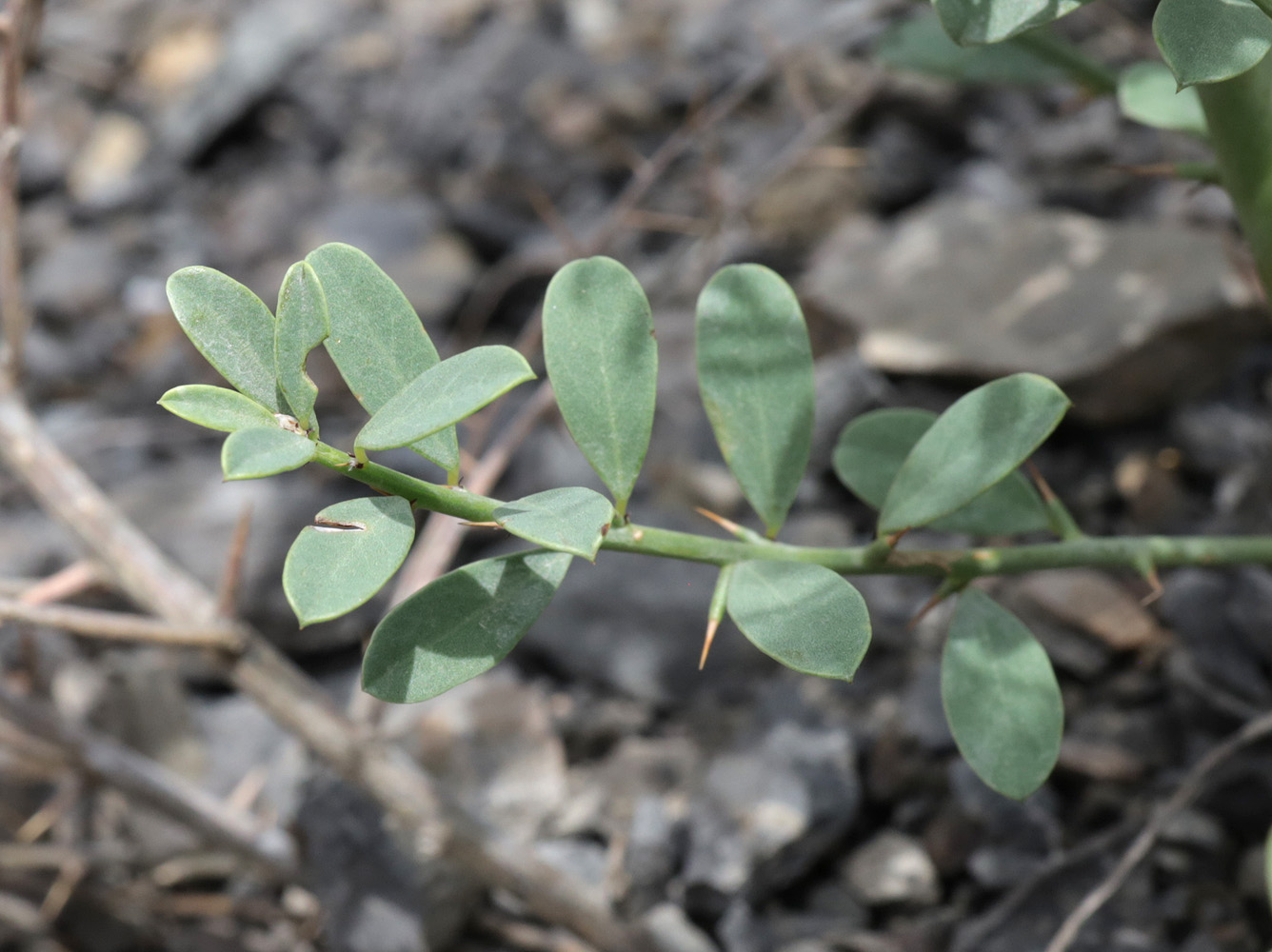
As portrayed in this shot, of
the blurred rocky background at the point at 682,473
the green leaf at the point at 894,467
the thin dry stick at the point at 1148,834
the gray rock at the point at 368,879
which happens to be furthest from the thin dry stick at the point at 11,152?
the thin dry stick at the point at 1148,834

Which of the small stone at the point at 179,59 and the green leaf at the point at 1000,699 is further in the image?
the small stone at the point at 179,59

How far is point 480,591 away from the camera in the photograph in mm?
645

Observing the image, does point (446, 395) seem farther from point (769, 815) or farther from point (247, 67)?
point (247, 67)

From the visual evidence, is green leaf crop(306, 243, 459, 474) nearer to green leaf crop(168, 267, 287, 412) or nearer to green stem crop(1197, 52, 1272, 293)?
green leaf crop(168, 267, 287, 412)

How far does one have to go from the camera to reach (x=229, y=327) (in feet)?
1.87

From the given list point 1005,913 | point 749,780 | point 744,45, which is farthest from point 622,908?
point 744,45

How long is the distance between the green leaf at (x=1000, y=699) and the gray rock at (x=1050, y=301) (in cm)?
83

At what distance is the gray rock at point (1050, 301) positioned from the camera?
1486mm

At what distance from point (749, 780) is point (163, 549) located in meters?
1.06

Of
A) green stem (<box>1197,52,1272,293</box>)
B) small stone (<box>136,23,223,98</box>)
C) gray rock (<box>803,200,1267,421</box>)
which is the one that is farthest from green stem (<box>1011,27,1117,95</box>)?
small stone (<box>136,23,223,98</box>)

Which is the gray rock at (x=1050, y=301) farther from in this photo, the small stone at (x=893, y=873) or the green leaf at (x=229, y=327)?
the green leaf at (x=229, y=327)

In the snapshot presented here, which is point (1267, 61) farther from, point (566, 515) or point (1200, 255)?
point (1200, 255)

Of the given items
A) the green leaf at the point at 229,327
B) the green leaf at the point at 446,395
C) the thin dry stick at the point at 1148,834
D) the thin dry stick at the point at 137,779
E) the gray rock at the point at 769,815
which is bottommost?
the gray rock at the point at 769,815

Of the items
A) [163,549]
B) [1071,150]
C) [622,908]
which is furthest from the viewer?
[1071,150]
